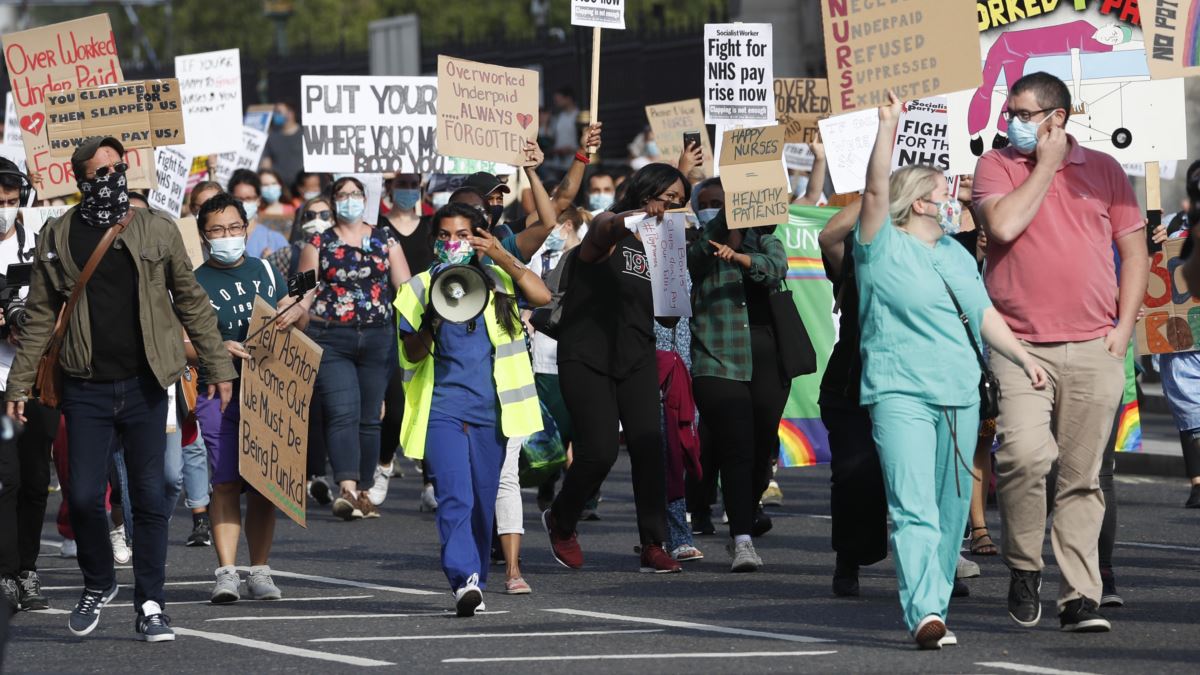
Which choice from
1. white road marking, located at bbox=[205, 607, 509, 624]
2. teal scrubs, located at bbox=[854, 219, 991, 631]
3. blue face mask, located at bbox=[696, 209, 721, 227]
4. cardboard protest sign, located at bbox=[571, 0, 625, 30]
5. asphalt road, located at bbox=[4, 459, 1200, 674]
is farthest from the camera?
cardboard protest sign, located at bbox=[571, 0, 625, 30]

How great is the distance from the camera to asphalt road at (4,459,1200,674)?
7.81 m

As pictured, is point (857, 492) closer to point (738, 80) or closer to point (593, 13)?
point (593, 13)

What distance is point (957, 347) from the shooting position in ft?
26.4

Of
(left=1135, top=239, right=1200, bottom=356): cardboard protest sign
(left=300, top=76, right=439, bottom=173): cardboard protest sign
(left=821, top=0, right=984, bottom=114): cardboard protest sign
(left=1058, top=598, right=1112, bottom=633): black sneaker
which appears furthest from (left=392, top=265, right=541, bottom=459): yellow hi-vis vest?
(left=300, top=76, right=439, bottom=173): cardboard protest sign

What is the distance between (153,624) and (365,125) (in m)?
7.19

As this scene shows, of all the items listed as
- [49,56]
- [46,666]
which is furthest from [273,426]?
[49,56]

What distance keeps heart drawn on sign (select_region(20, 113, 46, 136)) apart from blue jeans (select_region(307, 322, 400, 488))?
199 centimetres

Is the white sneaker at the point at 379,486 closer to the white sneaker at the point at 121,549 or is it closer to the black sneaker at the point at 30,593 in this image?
the white sneaker at the point at 121,549

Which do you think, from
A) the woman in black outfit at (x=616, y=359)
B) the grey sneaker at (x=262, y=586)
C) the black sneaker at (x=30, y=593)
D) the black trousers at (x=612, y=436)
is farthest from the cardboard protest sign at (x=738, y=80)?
the black sneaker at (x=30, y=593)

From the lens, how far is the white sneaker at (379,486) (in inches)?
552

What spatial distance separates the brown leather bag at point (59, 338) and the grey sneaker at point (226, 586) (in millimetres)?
1476

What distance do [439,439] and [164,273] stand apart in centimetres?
137

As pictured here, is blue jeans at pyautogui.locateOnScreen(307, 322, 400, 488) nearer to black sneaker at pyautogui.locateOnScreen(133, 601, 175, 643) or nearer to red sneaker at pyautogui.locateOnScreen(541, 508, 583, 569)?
red sneaker at pyautogui.locateOnScreen(541, 508, 583, 569)

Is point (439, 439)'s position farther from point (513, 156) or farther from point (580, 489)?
point (513, 156)
